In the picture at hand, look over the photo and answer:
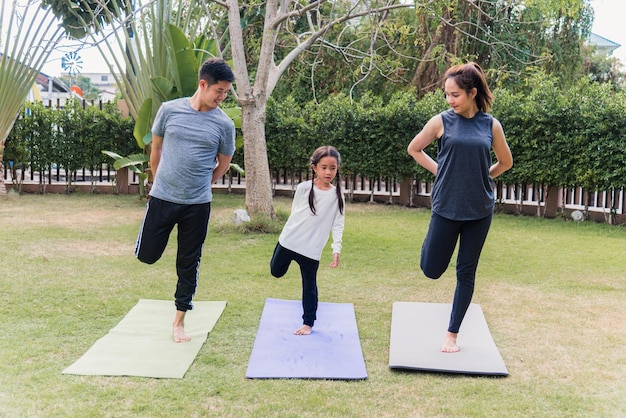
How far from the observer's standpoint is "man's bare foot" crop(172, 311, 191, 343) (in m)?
4.35

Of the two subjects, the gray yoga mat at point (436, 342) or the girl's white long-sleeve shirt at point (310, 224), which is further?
the girl's white long-sleeve shirt at point (310, 224)

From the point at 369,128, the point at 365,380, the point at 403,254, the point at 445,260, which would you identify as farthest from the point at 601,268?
the point at 369,128

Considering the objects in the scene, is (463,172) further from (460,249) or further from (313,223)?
(313,223)

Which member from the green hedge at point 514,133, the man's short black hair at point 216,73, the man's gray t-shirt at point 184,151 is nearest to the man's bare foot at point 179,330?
the man's gray t-shirt at point 184,151

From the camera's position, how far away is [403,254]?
8.06 m

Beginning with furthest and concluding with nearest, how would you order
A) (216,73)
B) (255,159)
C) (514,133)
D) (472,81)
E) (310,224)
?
(514,133)
(255,159)
(310,224)
(216,73)
(472,81)

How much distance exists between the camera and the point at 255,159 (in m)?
9.63

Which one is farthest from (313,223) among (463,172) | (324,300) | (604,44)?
(604,44)

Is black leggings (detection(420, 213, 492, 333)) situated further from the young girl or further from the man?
the man

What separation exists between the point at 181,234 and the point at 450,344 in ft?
6.21

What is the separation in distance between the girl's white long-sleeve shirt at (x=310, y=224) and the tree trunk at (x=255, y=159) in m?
5.12

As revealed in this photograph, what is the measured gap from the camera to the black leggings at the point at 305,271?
4.57 metres

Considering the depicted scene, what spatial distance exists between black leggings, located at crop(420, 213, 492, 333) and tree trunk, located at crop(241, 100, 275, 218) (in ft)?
18.8

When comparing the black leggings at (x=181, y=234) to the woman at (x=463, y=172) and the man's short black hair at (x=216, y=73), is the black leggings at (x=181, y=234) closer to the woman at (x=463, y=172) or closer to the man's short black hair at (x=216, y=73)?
the man's short black hair at (x=216, y=73)
